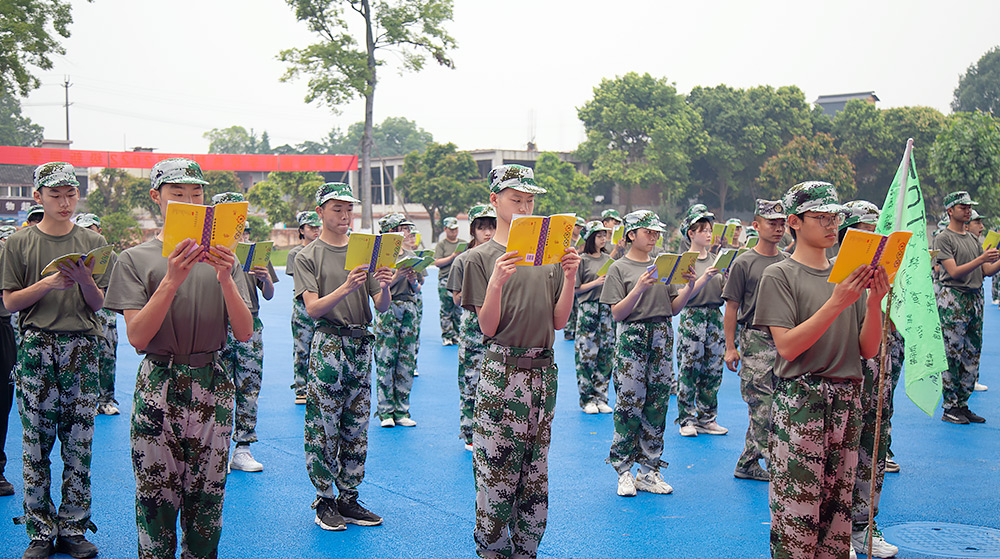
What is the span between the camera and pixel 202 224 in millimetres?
3068

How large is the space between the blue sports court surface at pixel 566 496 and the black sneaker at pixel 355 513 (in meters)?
0.05

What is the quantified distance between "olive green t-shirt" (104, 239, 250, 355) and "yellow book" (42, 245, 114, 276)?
87 cm

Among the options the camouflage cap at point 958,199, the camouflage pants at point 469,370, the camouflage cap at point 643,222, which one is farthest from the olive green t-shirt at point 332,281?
the camouflage cap at point 958,199

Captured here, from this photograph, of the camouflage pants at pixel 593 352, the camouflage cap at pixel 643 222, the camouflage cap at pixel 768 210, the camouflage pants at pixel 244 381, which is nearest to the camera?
the camouflage cap at pixel 768 210

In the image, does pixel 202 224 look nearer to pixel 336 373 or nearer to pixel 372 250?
pixel 372 250

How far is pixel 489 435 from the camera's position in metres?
3.78

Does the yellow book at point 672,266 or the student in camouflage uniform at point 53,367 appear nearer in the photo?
the student in camouflage uniform at point 53,367

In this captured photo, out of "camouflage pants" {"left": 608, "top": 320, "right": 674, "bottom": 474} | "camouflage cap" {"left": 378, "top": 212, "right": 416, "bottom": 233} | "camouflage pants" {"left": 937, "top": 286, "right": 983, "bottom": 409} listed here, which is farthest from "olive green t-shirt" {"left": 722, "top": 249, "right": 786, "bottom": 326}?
"camouflage cap" {"left": 378, "top": 212, "right": 416, "bottom": 233}

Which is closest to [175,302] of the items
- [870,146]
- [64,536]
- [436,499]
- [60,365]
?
[60,365]

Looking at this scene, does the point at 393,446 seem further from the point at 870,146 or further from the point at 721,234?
the point at 870,146

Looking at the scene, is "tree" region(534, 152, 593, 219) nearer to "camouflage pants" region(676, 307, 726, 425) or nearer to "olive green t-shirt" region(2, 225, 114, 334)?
"camouflage pants" region(676, 307, 726, 425)

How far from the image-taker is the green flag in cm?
345

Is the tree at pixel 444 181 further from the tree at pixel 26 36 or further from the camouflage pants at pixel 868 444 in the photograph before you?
the camouflage pants at pixel 868 444

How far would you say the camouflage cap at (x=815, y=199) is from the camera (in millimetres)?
3441
